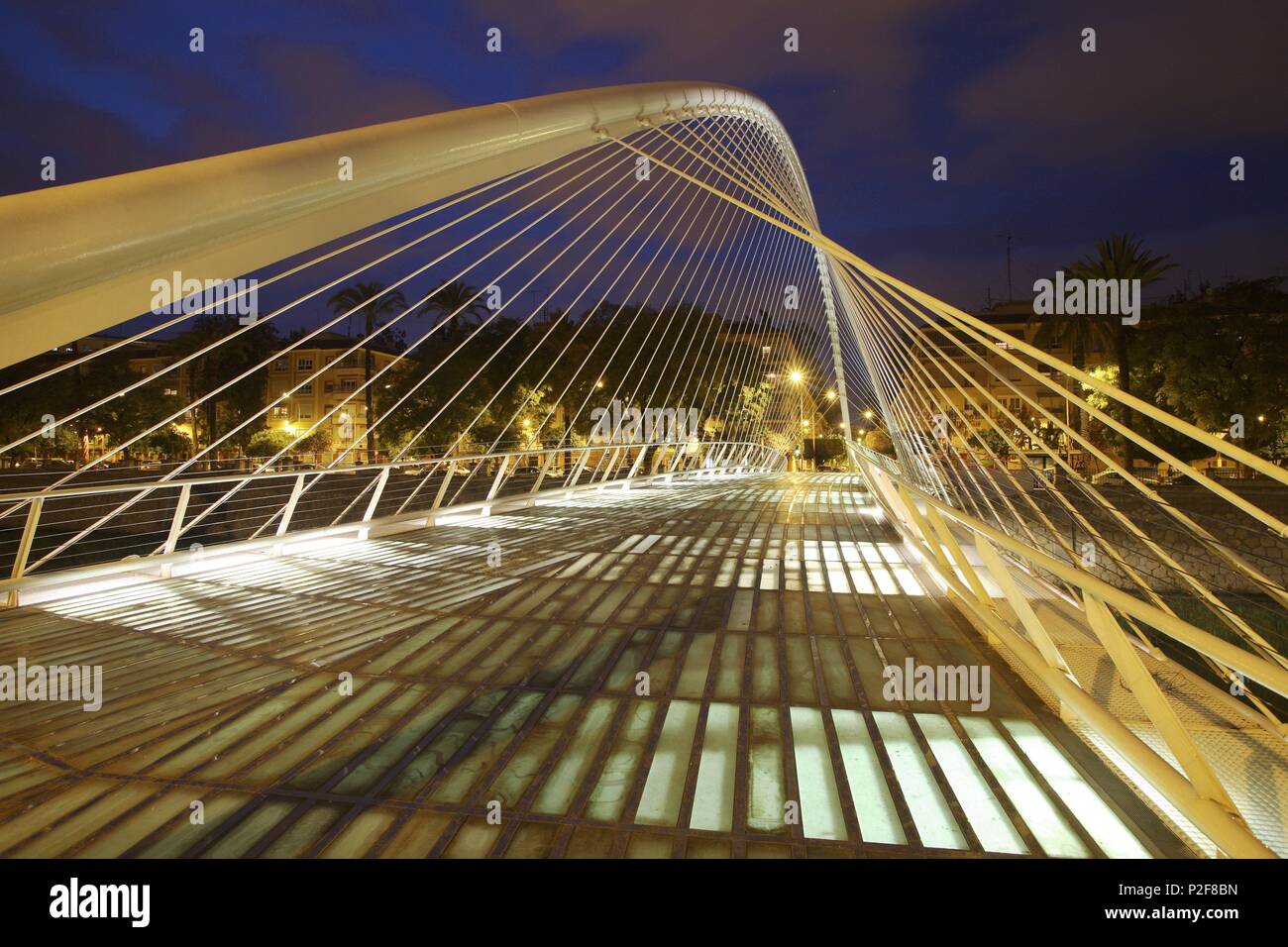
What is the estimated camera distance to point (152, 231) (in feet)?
Result: 6.97

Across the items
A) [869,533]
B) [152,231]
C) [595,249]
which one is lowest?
[869,533]

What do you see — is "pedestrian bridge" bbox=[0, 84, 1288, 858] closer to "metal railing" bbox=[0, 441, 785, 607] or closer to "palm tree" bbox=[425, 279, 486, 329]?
"metal railing" bbox=[0, 441, 785, 607]

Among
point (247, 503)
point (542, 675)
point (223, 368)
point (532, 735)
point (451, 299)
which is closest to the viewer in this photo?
point (532, 735)

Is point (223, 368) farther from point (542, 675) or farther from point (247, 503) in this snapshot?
point (542, 675)

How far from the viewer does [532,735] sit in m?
2.82

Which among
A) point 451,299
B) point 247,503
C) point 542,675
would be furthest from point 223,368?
point 542,675

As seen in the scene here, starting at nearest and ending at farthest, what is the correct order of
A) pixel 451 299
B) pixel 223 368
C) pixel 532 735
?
1. pixel 532 735
2. pixel 451 299
3. pixel 223 368

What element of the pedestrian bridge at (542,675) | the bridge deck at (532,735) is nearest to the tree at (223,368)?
the pedestrian bridge at (542,675)

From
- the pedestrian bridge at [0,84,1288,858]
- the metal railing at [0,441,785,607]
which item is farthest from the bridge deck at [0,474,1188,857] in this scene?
the metal railing at [0,441,785,607]

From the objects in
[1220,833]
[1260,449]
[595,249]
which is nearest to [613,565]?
[1220,833]

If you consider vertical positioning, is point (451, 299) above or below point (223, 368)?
above
